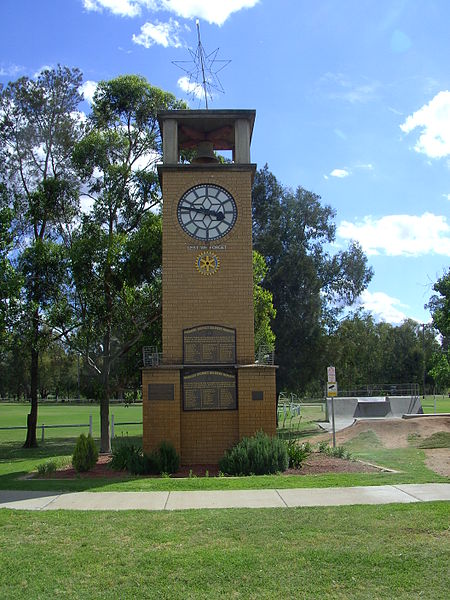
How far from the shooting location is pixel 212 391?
1555 centimetres

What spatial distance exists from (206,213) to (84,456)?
724cm

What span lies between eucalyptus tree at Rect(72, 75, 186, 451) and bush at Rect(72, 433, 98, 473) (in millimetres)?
7480

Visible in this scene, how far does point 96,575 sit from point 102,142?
19.2m

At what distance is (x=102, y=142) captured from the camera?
22734 mm

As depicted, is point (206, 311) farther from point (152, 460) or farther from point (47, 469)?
point (47, 469)

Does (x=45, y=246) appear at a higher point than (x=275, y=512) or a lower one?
higher

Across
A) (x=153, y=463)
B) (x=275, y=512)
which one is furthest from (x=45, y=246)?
(x=275, y=512)

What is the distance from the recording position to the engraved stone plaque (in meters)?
15.2

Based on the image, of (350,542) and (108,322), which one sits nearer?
(350,542)

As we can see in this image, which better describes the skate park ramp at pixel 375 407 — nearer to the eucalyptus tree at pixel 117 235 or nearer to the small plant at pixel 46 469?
the eucalyptus tree at pixel 117 235

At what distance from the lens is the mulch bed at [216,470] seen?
13.3 m

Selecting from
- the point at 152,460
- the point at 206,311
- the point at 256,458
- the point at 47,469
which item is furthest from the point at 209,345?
the point at 47,469

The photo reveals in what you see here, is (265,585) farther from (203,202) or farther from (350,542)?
(203,202)

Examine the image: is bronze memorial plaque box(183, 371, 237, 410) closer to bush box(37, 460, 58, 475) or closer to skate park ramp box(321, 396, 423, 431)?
bush box(37, 460, 58, 475)
